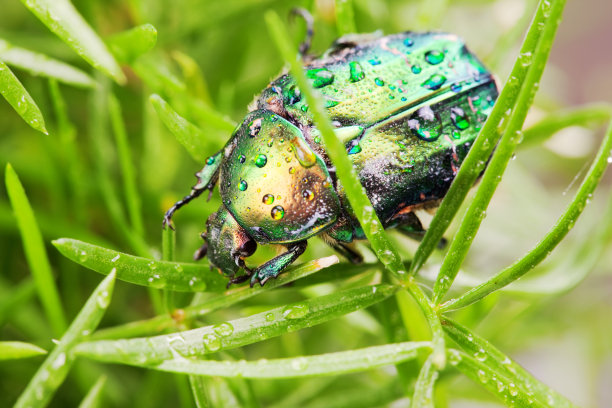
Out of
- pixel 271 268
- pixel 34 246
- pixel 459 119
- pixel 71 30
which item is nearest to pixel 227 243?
pixel 271 268

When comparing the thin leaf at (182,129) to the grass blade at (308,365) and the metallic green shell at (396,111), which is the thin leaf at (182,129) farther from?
the grass blade at (308,365)

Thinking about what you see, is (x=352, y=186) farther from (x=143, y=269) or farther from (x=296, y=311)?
(x=143, y=269)

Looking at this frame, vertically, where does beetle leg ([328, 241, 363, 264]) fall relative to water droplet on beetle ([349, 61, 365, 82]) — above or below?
below

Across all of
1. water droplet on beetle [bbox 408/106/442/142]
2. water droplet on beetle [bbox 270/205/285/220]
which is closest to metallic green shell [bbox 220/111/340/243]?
water droplet on beetle [bbox 270/205/285/220]

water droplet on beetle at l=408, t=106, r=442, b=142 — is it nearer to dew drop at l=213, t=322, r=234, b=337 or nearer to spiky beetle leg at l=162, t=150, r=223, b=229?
spiky beetle leg at l=162, t=150, r=223, b=229

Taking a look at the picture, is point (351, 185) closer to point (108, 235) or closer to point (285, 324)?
point (285, 324)

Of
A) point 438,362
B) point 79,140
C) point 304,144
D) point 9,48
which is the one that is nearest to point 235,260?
point 304,144

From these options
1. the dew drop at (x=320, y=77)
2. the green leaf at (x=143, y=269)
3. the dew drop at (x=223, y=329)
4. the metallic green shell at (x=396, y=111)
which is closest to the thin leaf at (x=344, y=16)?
the metallic green shell at (x=396, y=111)
